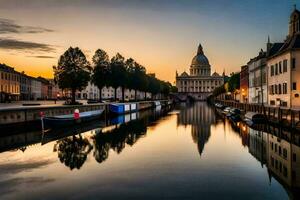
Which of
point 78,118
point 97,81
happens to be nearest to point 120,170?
point 78,118

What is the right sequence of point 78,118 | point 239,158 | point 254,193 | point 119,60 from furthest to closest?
point 119,60
point 78,118
point 239,158
point 254,193

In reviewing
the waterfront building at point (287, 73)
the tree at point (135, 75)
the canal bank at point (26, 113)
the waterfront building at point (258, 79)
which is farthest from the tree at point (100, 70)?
the waterfront building at point (287, 73)

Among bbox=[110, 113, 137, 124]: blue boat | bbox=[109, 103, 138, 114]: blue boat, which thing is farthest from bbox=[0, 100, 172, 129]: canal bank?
bbox=[109, 103, 138, 114]: blue boat

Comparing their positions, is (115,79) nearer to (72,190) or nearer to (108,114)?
(108,114)

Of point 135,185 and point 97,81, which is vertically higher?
point 97,81

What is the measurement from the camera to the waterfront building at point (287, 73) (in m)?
55.7

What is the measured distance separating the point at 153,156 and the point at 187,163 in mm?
3632

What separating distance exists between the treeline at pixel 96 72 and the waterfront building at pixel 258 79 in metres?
31.9

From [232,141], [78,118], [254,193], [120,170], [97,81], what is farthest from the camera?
[97,81]

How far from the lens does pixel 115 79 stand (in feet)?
316

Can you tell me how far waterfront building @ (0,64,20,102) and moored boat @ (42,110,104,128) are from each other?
45694mm

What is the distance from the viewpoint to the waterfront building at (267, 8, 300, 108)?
55.7 m

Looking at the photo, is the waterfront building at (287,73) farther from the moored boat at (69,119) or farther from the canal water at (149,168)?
the moored boat at (69,119)

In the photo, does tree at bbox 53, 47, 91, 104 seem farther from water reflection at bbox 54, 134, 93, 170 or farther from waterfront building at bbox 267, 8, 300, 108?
water reflection at bbox 54, 134, 93, 170
